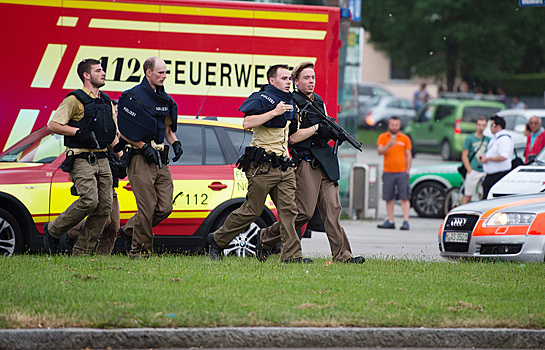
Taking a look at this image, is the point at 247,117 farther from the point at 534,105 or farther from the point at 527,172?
the point at 534,105

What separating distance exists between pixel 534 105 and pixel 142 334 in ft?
112

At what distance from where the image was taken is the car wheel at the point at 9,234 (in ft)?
27.3

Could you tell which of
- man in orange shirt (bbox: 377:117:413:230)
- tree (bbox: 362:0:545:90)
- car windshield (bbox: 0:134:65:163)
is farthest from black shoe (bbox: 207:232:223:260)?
tree (bbox: 362:0:545:90)

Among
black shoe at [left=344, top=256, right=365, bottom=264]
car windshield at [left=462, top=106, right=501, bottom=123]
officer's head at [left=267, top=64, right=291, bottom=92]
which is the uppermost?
car windshield at [left=462, top=106, right=501, bottom=123]

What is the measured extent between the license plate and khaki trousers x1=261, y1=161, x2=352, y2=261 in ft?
5.28

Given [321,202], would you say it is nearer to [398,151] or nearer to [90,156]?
[90,156]

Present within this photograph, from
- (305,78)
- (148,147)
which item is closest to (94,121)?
(148,147)

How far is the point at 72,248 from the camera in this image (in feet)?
27.3

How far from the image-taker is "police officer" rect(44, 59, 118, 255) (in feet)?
25.5

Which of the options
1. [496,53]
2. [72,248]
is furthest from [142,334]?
[496,53]

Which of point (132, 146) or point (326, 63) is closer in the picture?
point (132, 146)

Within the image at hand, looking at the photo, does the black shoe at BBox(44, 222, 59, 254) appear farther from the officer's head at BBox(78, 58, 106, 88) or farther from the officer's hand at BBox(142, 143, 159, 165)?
the officer's head at BBox(78, 58, 106, 88)

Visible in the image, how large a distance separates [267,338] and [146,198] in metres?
2.81

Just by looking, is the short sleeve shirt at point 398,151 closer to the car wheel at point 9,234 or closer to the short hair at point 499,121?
the short hair at point 499,121
